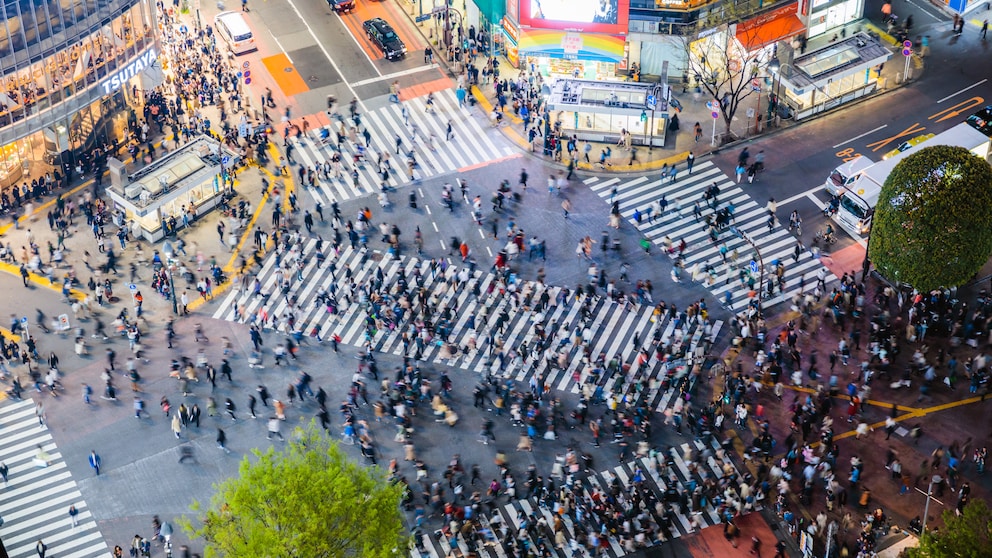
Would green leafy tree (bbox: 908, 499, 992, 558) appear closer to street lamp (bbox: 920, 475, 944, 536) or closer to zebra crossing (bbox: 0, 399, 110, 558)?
street lamp (bbox: 920, 475, 944, 536)

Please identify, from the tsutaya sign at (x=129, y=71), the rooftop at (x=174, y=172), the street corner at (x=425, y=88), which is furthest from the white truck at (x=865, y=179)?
the tsutaya sign at (x=129, y=71)

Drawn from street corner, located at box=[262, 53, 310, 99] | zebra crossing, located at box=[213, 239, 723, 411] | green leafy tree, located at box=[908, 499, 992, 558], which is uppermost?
green leafy tree, located at box=[908, 499, 992, 558]

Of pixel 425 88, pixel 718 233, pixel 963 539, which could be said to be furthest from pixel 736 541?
pixel 425 88

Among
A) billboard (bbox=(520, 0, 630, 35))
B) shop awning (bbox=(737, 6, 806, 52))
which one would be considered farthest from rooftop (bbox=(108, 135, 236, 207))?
shop awning (bbox=(737, 6, 806, 52))

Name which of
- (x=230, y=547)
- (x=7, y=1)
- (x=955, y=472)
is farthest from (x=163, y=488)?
(x=955, y=472)

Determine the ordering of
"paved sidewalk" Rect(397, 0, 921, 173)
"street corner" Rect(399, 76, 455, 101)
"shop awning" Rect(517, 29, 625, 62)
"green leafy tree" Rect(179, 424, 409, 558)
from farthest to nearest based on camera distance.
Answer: "street corner" Rect(399, 76, 455, 101) → "shop awning" Rect(517, 29, 625, 62) → "paved sidewalk" Rect(397, 0, 921, 173) → "green leafy tree" Rect(179, 424, 409, 558)

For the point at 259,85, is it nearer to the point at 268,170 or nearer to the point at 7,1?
the point at 268,170

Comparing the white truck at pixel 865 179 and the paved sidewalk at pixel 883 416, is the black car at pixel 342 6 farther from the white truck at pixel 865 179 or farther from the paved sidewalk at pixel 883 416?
the paved sidewalk at pixel 883 416
